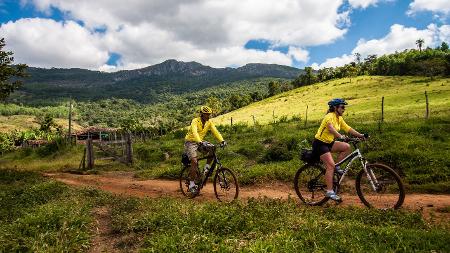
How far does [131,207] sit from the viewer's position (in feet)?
31.1

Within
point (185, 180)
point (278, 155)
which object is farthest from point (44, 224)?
point (278, 155)

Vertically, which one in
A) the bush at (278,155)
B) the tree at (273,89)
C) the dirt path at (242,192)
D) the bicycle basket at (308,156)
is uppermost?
the tree at (273,89)

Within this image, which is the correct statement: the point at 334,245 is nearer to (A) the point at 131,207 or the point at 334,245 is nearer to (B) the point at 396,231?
(B) the point at 396,231

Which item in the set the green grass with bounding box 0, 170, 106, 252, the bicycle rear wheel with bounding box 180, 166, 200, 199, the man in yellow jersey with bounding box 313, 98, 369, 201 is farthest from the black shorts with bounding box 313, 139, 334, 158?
the green grass with bounding box 0, 170, 106, 252

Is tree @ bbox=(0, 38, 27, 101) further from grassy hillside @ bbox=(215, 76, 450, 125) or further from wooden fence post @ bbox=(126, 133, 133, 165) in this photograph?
grassy hillside @ bbox=(215, 76, 450, 125)

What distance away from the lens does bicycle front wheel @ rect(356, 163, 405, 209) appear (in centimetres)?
875

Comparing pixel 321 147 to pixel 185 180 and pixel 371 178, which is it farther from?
pixel 185 180

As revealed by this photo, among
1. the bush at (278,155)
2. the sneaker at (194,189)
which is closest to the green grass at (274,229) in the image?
the sneaker at (194,189)

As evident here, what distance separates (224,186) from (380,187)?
176 inches

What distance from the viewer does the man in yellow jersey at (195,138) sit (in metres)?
11.7

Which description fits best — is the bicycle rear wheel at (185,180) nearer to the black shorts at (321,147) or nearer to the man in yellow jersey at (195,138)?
the man in yellow jersey at (195,138)

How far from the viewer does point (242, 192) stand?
43.6 feet

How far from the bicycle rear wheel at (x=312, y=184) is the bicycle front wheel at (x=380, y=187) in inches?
42.8

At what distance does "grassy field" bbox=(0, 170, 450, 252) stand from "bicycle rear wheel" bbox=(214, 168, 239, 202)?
2251 millimetres
